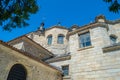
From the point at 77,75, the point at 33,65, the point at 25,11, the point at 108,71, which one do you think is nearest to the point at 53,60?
the point at 77,75

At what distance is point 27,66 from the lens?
36.4 ft

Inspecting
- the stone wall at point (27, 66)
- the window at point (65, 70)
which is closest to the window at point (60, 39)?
the window at point (65, 70)

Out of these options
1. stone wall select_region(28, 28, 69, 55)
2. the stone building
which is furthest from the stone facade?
stone wall select_region(28, 28, 69, 55)

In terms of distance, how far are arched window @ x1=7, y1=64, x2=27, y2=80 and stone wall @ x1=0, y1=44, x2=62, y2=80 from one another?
0.28m

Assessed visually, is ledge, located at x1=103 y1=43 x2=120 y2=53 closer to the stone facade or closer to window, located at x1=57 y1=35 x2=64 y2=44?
the stone facade

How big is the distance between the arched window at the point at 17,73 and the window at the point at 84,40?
678cm

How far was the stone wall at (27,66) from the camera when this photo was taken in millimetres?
9484

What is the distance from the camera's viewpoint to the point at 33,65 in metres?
11.6

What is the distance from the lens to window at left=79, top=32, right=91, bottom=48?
48.3ft

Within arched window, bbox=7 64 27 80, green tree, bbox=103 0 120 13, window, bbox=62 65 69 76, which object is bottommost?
arched window, bbox=7 64 27 80

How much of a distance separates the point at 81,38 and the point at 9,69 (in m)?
8.49

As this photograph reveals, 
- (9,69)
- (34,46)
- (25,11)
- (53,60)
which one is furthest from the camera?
Result: (34,46)

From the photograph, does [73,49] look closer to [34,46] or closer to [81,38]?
[81,38]

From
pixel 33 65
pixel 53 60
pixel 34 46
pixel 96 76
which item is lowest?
pixel 96 76
